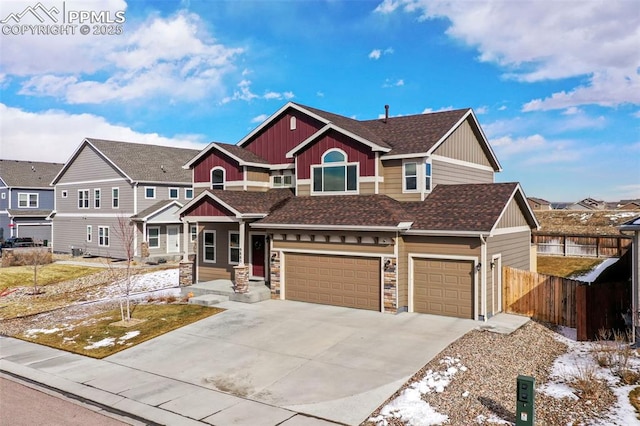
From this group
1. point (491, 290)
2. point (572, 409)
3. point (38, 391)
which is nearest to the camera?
point (572, 409)

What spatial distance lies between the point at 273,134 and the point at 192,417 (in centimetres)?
1635

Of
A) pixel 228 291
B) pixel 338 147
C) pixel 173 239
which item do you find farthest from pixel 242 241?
pixel 173 239

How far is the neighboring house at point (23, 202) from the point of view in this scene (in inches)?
1769

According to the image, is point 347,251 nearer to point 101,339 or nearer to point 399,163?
point 399,163

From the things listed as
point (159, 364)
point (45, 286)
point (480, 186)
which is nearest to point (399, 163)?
point (480, 186)

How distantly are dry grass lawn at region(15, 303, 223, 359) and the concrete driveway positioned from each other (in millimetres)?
605

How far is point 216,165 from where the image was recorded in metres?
22.9

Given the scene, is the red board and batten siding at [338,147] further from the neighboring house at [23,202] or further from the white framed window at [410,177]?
the neighboring house at [23,202]

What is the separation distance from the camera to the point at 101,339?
13805 millimetres

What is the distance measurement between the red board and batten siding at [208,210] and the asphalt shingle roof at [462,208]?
7.93m

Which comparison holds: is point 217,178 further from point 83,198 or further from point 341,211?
point 83,198

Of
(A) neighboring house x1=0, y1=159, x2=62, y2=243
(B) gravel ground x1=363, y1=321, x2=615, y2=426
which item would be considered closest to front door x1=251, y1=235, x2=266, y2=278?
(B) gravel ground x1=363, y1=321, x2=615, y2=426

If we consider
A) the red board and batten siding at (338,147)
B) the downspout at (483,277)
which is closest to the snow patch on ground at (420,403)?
the downspout at (483,277)

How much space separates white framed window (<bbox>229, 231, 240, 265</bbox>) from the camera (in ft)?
70.7
